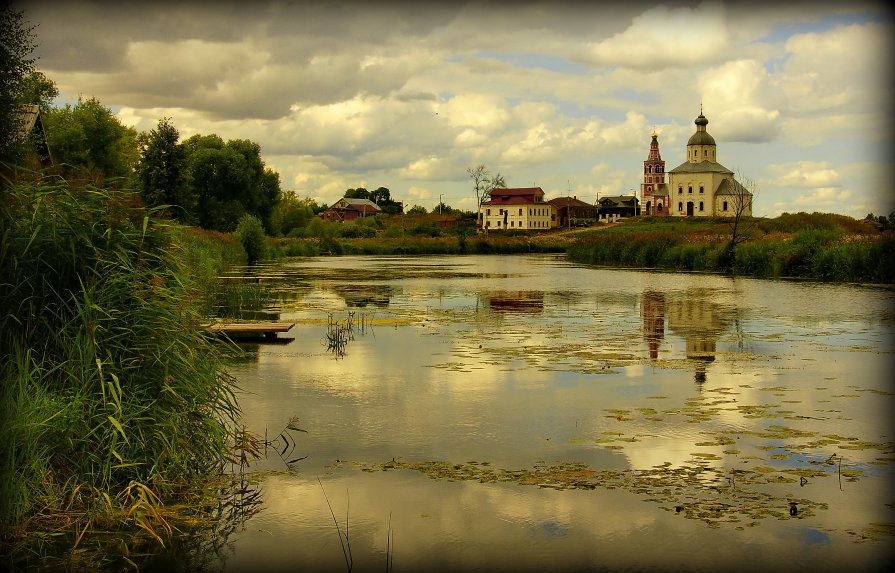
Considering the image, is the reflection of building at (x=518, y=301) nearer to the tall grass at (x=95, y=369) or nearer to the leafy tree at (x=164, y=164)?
the tall grass at (x=95, y=369)

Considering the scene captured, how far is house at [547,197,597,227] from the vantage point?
147m

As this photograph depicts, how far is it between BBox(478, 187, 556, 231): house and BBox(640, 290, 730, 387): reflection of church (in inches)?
4193

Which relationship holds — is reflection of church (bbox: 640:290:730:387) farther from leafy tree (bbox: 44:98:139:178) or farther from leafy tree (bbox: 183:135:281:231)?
leafy tree (bbox: 183:135:281:231)

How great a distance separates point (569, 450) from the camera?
9672mm

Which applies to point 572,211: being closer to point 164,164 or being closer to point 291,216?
point 291,216

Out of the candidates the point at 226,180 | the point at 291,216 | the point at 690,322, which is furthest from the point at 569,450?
the point at 291,216

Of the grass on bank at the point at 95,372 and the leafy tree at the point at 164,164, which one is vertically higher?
the leafy tree at the point at 164,164

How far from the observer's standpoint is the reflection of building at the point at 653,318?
1816cm

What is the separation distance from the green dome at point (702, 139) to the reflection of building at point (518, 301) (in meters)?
105

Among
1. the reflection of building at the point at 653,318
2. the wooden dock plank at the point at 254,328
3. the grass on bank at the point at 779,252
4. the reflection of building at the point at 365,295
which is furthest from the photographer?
the grass on bank at the point at 779,252

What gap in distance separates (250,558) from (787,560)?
4.19m

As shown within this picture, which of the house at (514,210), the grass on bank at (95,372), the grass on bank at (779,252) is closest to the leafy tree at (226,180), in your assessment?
the grass on bank at (779,252)

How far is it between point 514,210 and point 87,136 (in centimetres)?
8433

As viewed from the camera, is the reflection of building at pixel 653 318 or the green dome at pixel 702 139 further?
the green dome at pixel 702 139
